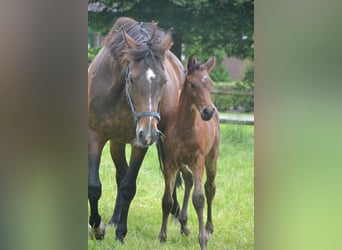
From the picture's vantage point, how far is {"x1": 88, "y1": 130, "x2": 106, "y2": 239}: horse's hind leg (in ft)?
9.75

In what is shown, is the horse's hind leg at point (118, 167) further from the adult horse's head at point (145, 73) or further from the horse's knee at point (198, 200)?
the horse's knee at point (198, 200)

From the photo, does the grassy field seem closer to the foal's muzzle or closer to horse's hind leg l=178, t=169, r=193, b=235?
horse's hind leg l=178, t=169, r=193, b=235

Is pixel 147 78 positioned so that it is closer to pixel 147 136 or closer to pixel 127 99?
pixel 127 99

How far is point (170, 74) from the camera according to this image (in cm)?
287

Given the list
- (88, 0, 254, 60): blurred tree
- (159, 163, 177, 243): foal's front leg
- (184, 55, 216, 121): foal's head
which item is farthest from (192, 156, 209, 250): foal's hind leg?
(88, 0, 254, 60): blurred tree

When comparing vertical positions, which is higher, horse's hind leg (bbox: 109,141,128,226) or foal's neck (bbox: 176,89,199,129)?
foal's neck (bbox: 176,89,199,129)

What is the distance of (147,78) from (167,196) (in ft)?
2.06

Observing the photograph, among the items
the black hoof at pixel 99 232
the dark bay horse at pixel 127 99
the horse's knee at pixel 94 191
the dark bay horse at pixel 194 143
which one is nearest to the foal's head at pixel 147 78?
the dark bay horse at pixel 127 99

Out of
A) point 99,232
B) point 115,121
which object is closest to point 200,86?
point 115,121

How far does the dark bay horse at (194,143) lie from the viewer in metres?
2.87
